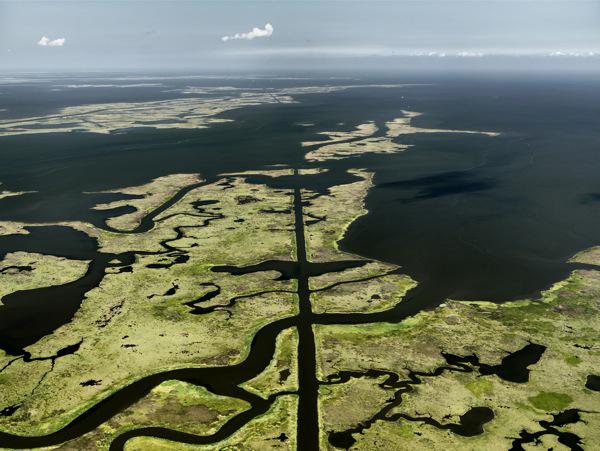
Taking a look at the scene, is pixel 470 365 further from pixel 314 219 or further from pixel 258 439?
pixel 314 219

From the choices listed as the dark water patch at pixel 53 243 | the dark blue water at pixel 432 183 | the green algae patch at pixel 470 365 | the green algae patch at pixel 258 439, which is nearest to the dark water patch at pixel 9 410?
the green algae patch at pixel 258 439

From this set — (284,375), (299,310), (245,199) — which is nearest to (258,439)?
(284,375)

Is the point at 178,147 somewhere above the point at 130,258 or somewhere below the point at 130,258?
above

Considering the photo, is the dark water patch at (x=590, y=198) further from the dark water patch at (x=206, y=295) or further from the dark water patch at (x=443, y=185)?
the dark water patch at (x=206, y=295)

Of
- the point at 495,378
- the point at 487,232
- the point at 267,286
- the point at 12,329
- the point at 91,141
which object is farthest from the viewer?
the point at 91,141

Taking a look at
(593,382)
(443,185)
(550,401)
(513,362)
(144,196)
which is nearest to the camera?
(550,401)

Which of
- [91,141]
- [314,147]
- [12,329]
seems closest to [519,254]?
[12,329]

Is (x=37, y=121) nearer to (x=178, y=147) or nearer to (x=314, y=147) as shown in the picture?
(x=178, y=147)
